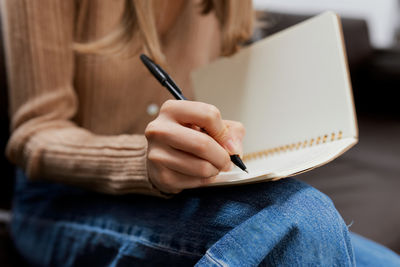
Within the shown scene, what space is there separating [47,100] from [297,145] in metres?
0.32

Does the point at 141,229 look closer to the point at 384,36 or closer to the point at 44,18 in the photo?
the point at 44,18

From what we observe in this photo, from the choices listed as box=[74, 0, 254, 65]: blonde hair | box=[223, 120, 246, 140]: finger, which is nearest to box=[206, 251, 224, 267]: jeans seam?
box=[223, 120, 246, 140]: finger

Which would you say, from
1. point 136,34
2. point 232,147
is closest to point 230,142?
point 232,147

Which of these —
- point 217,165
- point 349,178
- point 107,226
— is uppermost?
point 217,165

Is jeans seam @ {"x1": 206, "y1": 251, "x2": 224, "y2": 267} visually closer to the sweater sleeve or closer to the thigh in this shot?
the thigh

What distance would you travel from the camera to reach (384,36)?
212cm

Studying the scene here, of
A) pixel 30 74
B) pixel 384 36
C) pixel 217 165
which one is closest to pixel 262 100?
pixel 217 165

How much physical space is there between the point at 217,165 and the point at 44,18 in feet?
1.07

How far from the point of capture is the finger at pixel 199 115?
288 mm

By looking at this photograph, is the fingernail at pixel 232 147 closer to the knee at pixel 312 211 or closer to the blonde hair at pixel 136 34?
the knee at pixel 312 211

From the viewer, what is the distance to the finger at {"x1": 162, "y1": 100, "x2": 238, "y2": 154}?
0.95 feet

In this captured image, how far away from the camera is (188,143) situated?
29cm

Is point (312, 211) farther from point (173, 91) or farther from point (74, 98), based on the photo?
point (74, 98)

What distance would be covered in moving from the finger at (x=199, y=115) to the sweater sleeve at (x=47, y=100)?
14 centimetres
